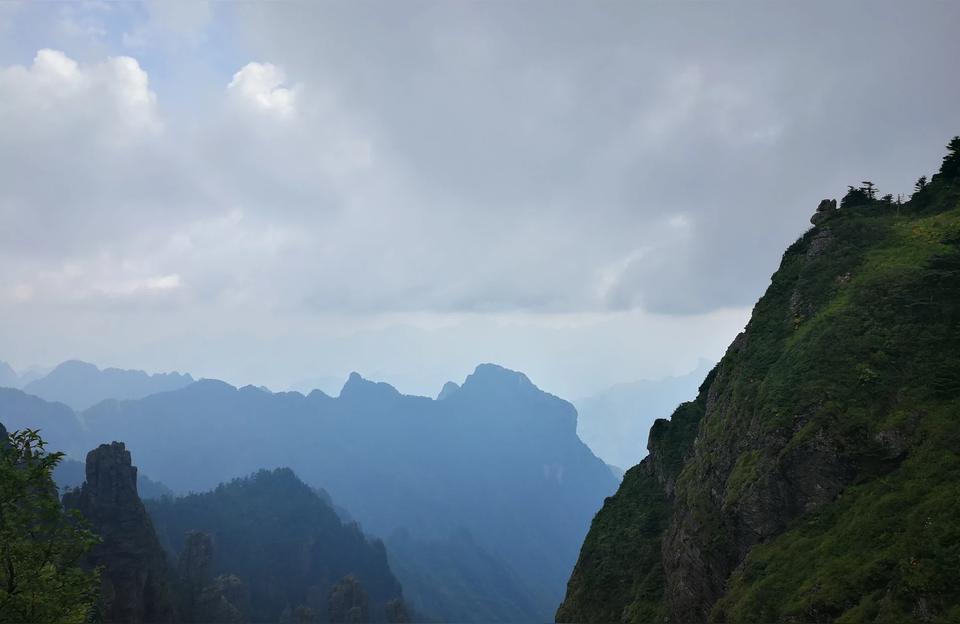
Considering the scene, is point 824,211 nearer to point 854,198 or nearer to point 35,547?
point 854,198

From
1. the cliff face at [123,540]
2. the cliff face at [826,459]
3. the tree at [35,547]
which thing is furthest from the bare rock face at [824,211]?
the cliff face at [123,540]

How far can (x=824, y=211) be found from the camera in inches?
2325

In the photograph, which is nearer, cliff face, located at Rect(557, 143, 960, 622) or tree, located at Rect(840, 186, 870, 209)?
cliff face, located at Rect(557, 143, 960, 622)

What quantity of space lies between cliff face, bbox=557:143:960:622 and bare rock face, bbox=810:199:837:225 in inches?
7.0

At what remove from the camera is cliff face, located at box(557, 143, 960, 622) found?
1023 inches

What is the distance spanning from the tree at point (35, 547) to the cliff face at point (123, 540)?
325ft

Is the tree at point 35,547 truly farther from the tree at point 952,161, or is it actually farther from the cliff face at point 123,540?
the cliff face at point 123,540

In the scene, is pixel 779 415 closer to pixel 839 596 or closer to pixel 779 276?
pixel 839 596

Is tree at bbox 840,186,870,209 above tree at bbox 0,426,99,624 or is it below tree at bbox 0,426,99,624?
above

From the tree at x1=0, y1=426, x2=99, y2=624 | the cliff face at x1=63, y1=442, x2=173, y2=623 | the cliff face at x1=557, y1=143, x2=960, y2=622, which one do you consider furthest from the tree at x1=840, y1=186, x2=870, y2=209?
the cliff face at x1=63, y1=442, x2=173, y2=623

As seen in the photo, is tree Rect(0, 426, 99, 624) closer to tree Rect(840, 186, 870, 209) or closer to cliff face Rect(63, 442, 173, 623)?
tree Rect(840, 186, 870, 209)

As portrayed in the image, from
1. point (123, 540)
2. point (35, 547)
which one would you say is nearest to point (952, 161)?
point (35, 547)

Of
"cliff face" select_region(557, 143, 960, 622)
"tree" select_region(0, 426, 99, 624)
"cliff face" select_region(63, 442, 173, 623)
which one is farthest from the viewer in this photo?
"cliff face" select_region(63, 442, 173, 623)

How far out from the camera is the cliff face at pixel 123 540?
105688 millimetres
